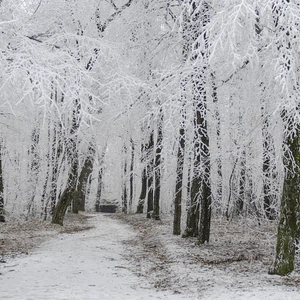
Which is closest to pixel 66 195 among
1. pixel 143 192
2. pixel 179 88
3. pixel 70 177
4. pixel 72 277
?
pixel 70 177

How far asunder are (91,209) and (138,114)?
27.8 metres

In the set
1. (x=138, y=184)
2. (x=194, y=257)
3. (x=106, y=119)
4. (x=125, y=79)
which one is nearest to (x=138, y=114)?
(x=106, y=119)

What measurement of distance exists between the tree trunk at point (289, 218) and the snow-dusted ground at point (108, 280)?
1.55 ft

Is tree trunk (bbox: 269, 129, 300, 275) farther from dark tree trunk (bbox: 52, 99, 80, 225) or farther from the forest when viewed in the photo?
dark tree trunk (bbox: 52, 99, 80, 225)

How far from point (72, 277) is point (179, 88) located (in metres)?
4.36

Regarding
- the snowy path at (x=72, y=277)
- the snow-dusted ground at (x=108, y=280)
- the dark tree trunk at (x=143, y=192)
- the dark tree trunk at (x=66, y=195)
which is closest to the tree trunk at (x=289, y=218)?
the snow-dusted ground at (x=108, y=280)

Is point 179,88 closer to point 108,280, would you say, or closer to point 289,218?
point 289,218

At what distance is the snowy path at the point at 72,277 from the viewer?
643 centimetres

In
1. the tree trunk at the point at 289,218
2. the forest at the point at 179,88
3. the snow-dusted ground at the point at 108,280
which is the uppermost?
the forest at the point at 179,88

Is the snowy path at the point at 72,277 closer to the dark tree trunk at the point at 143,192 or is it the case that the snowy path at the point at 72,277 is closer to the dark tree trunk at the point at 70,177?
the dark tree trunk at the point at 70,177

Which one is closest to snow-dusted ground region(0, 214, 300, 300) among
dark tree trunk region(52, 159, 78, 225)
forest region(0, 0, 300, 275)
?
forest region(0, 0, 300, 275)

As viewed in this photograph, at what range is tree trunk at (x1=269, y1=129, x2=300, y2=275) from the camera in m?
7.75

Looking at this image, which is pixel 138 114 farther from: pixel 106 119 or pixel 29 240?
pixel 29 240

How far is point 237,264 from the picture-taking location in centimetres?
942
